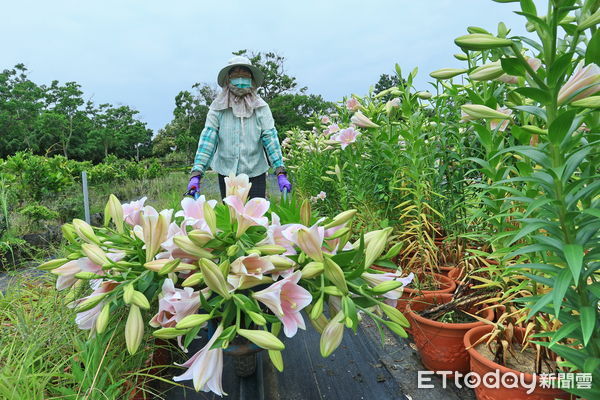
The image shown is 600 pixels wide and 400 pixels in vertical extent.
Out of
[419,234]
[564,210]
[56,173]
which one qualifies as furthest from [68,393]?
[56,173]

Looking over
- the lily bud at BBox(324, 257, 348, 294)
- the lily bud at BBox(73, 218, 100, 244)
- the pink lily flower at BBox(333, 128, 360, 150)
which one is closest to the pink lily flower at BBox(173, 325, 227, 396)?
the lily bud at BBox(324, 257, 348, 294)

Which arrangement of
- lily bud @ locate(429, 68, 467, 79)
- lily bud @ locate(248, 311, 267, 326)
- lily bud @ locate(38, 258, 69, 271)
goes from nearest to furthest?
lily bud @ locate(248, 311, 267, 326) < lily bud @ locate(38, 258, 69, 271) < lily bud @ locate(429, 68, 467, 79)

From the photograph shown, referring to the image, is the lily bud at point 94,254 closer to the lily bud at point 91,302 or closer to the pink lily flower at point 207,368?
the lily bud at point 91,302

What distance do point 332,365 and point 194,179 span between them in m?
1.52

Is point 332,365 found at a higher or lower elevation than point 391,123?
lower

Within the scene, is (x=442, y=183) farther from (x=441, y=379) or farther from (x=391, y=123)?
(x=441, y=379)

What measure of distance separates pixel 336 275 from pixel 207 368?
0.29m

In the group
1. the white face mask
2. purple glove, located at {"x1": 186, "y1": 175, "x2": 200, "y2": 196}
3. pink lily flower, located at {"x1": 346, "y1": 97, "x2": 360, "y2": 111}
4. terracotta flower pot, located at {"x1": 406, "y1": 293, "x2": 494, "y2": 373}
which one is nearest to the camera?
terracotta flower pot, located at {"x1": 406, "y1": 293, "x2": 494, "y2": 373}

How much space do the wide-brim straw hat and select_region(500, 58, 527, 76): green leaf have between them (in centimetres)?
221

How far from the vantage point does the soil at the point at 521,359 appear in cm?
103

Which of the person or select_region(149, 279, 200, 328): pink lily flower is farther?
the person

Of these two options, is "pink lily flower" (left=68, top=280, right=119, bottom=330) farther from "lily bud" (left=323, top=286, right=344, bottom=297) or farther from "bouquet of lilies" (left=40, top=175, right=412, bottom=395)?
"lily bud" (left=323, top=286, right=344, bottom=297)

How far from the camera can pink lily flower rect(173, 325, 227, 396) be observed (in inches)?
23.5

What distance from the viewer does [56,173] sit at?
5.97 metres
